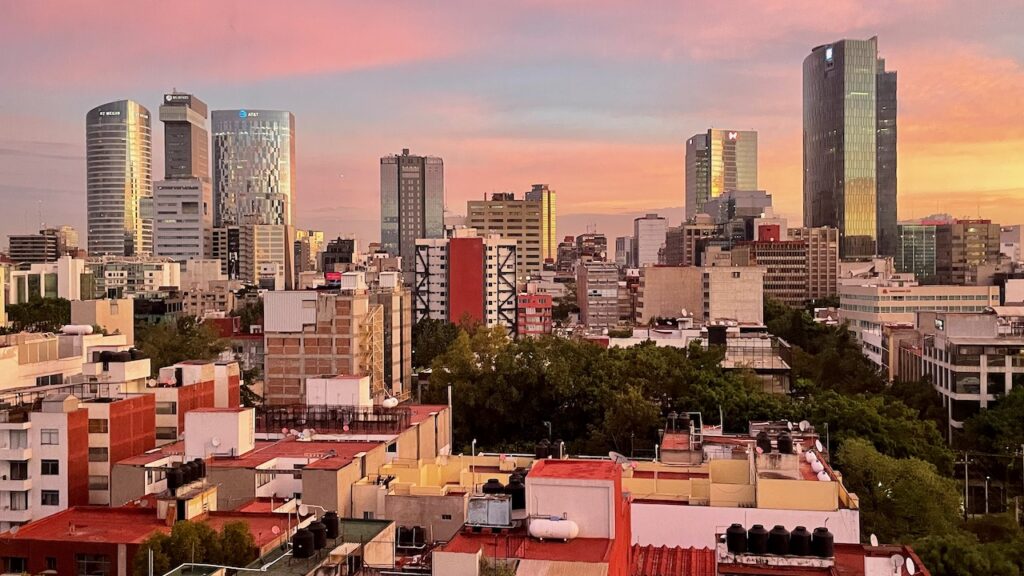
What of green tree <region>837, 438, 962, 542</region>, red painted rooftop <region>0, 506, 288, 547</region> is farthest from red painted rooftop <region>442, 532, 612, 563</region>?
green tree <region>837, 438, 962, 542</region>

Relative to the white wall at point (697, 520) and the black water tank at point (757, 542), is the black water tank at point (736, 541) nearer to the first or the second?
the black water tank at point (757, 542)

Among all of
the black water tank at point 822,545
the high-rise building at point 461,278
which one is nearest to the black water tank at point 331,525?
the black water tank at point 822,545

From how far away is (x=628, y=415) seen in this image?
166 feet

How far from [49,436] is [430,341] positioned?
6052cm

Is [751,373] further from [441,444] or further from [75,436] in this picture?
[75,436]

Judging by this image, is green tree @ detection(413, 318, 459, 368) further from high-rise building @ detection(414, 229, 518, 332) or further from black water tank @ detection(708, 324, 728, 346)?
black water tank @ detection(708, 324, 728, 346)

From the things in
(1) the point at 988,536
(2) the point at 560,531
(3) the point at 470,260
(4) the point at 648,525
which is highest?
(3) the point at 470,260

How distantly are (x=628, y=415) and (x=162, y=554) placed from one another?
31736 millimetres

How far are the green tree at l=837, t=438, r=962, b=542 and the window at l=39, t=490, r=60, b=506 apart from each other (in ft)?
91.3

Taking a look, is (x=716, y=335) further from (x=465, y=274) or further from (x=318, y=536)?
(x=318, y=536)

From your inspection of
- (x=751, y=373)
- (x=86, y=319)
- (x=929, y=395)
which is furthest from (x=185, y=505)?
(x=86, y=319)

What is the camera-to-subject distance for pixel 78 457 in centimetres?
3494

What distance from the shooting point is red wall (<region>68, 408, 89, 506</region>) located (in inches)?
1361

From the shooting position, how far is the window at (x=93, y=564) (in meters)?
25.1
